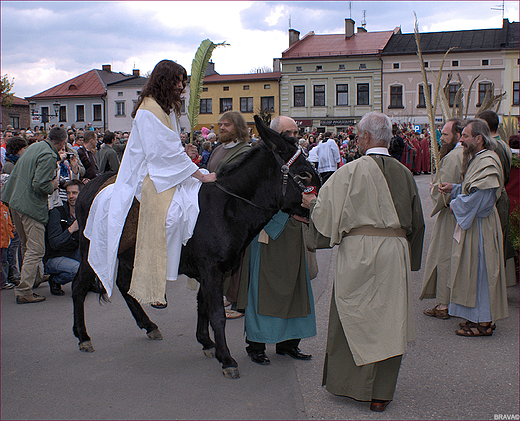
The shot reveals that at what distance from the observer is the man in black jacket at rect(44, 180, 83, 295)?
670cm

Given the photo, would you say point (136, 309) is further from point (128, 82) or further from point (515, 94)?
point (128, 82)

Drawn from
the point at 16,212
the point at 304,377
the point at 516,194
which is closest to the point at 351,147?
the point at 516,194

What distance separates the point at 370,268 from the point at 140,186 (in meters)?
2.03

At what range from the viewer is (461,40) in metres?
44.9

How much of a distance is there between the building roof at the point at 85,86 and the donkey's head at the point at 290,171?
5410 centimetres

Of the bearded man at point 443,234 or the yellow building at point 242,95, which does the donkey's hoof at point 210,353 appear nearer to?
the bearded man at point 443,234

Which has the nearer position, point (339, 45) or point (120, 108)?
point (339, 45)

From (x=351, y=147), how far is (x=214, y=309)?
1764 cm

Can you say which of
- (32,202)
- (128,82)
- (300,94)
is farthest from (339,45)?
(32,202)

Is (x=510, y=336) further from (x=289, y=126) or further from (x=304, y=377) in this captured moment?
(x=289, y=126)

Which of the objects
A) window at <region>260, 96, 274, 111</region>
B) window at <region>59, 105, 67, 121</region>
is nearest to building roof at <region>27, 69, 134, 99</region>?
window at <region>59, 105, 67, 121</region>

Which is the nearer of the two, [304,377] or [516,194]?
[304,377]

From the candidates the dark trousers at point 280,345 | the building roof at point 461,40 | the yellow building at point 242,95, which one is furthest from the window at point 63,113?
the dark trousers at point 280,345

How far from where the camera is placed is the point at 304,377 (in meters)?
4.14
